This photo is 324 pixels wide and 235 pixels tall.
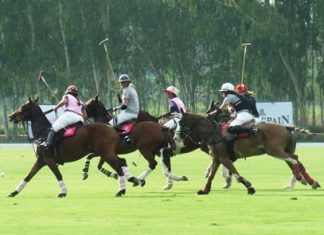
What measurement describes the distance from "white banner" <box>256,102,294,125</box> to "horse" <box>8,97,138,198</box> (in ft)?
134

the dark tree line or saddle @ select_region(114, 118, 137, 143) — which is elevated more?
saddle @ select_region(114, 118, 137, 143)

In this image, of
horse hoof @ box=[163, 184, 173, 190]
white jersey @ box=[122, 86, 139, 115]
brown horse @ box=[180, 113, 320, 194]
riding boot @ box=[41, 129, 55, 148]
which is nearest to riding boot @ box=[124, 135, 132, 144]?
white jersey @ box=[122, 86, 139, 115]

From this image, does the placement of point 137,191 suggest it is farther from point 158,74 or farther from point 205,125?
point 158,74

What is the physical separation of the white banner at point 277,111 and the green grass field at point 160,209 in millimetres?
35063

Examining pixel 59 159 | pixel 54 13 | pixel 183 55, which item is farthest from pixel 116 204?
pixel 183 55

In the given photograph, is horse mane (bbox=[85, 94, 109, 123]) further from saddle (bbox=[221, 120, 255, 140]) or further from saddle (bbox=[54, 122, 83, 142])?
saddle (bbox=[221, 120, 255, 140])

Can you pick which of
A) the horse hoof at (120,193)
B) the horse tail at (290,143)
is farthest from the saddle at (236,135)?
the horse hoof at (120,193)

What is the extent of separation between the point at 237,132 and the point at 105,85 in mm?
67933

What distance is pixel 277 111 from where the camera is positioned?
6488 centimetres

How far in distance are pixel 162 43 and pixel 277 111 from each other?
24178 mm

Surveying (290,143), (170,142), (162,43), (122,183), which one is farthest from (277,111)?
(122,183)

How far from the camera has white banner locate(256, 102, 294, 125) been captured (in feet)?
211

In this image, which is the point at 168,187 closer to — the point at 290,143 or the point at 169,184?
the point at 169,184

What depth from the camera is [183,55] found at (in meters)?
89.5
